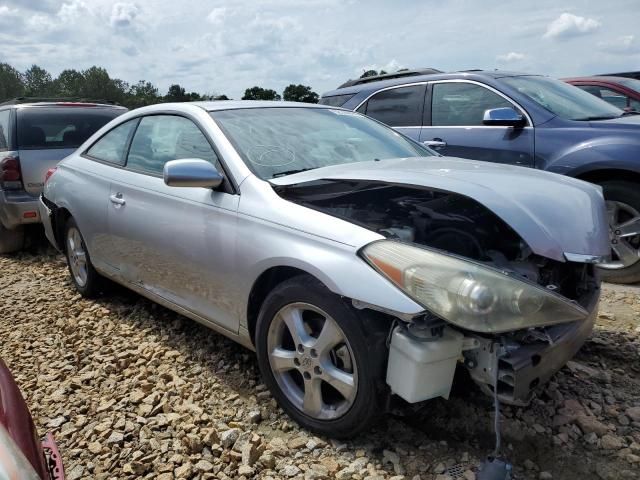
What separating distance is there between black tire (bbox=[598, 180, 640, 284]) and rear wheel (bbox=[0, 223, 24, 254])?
5635 millimetres

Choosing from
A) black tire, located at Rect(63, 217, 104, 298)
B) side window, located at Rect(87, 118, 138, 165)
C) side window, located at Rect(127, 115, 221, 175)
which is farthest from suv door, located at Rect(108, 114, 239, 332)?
black tire, located at Rect(63, 217, 104, 298)

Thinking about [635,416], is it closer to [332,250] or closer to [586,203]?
[586,203]

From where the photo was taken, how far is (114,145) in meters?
3.91

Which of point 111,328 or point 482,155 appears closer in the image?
point 111,328

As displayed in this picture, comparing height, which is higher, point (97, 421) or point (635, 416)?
point (635, 416)

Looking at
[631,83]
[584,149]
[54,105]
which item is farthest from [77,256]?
[631,83]

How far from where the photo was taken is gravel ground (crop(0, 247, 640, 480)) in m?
2.22

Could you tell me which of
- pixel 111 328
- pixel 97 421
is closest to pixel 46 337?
pixel 111 328

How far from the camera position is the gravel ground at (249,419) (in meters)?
2.22

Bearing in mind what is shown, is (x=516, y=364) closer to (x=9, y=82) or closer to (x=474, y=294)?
(x=474, y=294)

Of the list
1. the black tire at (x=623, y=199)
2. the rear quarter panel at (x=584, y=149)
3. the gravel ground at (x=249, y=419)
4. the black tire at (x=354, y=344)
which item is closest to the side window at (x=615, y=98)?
the rear quarter panel at (x=584, y=149)

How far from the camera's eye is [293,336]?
237 cm

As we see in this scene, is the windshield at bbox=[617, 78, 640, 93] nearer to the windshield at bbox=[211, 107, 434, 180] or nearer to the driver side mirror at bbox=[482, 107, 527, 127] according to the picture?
the driver side mirror at bbox=[482, 107, 527, 127]

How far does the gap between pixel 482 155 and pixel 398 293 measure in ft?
10.7
